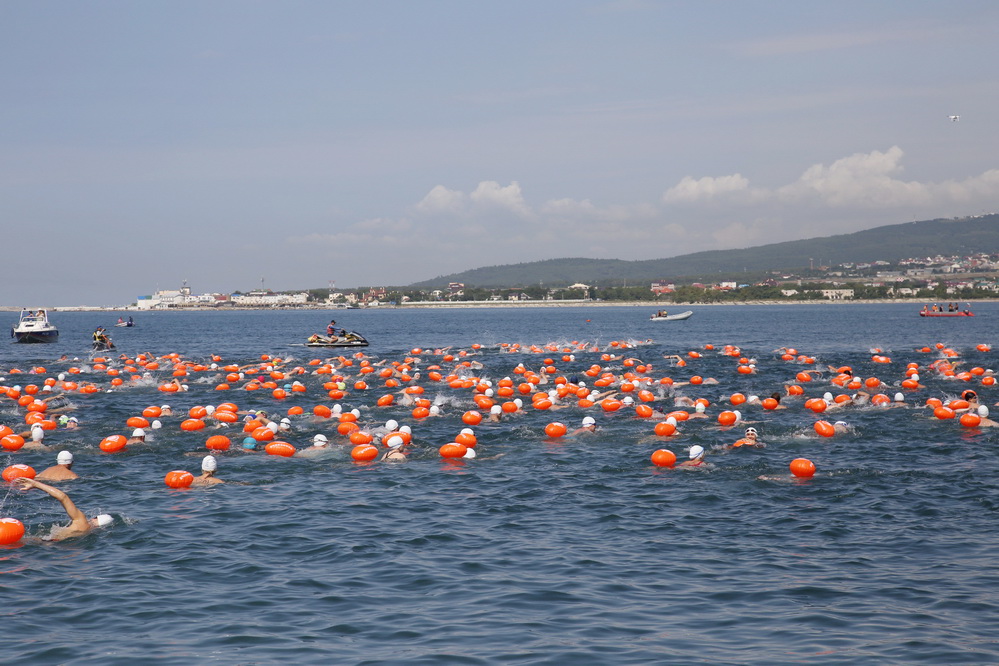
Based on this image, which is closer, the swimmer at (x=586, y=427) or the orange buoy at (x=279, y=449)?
the orange buoy at (x=279, y=449)

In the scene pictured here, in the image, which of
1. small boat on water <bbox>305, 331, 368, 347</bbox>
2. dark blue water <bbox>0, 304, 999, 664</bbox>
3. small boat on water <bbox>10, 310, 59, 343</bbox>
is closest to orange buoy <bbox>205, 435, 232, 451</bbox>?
dark blue water <bbox>0, 304, 999, 664</bbox>

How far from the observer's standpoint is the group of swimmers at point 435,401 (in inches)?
814

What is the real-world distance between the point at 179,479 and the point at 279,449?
3.45 metres

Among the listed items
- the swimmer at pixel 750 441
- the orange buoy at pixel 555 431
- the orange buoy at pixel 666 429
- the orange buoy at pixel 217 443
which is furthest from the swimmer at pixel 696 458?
the orange buoy at pixel 217 443

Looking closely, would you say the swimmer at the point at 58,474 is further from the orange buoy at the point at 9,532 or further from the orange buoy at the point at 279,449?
the orange buoy at the point at 9,532

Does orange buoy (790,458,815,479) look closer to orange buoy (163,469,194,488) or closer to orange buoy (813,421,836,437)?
orange buoy (813,421,836,437)

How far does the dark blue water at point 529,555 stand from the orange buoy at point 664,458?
1.35 feet

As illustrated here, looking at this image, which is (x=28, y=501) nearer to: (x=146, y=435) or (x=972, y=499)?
(x=146, y=435)

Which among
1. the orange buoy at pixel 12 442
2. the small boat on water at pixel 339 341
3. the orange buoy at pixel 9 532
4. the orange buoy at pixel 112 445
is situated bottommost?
the orange buoy at pixel 9 532

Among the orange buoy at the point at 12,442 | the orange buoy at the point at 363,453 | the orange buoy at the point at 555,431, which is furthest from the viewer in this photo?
the orange buoy at the point at 555,431

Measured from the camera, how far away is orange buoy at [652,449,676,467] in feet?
67.7

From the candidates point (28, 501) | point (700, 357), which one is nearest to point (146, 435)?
point (28, 501)

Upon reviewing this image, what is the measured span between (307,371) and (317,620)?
34474 millimetres

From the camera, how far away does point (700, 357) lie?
51.9 m
